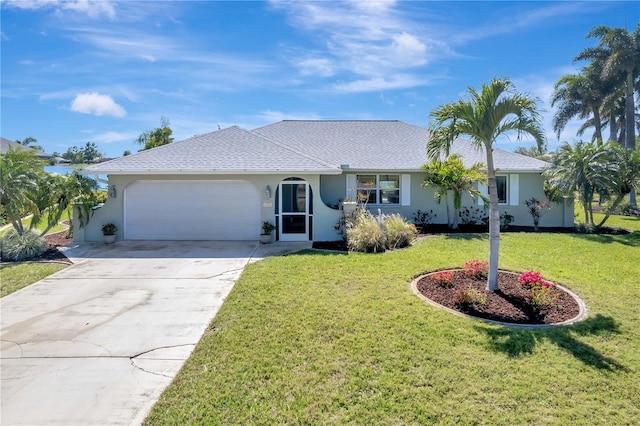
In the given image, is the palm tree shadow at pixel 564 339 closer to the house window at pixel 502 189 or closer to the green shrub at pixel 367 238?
the green shrub at pixel 367 238

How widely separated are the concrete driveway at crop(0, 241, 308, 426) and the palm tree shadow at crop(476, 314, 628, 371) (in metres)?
4.69

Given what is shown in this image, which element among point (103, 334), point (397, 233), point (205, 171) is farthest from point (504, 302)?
point (205, 171)

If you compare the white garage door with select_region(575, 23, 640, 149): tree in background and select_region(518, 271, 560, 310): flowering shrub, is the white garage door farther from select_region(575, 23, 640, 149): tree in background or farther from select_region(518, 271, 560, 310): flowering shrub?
select_region(575, 23, 640, 149): tree in background

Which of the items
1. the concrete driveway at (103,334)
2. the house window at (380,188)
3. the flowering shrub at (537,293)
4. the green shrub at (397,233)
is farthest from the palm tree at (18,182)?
the flowering shrub at (537,293)

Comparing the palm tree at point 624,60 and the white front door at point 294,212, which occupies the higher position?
the palm tree at point 624,60

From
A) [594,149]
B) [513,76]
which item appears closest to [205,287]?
[513,76]

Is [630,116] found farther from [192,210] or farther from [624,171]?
[192,210]

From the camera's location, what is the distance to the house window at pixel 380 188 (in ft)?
53.8

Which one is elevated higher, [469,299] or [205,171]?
[205,171]

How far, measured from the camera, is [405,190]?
16.3 metres

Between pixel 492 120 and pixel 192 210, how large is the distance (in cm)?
1134

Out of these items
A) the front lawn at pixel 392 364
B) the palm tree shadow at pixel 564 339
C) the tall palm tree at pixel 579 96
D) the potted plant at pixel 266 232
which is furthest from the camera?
the tall palm tree at pixel 579 96

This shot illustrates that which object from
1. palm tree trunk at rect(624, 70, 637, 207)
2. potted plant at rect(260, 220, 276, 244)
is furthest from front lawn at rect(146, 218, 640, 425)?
palm tree trunk at rect(624, 70, 637, 207)

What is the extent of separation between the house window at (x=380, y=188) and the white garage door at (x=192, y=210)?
5.34 metres
